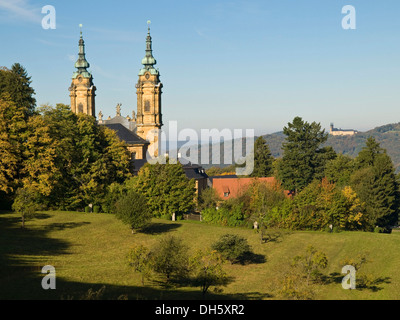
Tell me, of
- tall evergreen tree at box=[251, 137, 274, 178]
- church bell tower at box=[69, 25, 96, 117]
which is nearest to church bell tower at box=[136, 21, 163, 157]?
church bell tower at box=[69, 25, 96, 117]

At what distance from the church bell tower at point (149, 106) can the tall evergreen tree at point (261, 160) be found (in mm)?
26928

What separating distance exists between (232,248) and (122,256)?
9.94 meters

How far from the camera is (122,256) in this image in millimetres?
42125

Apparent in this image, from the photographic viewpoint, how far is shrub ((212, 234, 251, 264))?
4403 centimetres

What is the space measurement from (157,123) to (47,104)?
56.8m

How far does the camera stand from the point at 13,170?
5406 cm

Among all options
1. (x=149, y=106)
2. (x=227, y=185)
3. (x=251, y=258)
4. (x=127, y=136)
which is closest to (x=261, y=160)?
(x=227, y=185)

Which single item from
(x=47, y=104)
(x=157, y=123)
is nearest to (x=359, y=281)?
(x=47, y=104)

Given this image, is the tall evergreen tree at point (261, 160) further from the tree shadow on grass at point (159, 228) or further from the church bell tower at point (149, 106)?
the tree shadow on grass at point (159, 228)

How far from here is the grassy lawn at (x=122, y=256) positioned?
31875 millimetres

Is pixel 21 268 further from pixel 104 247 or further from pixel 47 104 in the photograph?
pixel 47 104

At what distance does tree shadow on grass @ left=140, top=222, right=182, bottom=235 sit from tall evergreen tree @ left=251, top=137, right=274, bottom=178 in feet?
145

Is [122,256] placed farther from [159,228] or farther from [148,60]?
[148,60]

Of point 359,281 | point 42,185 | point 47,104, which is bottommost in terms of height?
point 359,281
